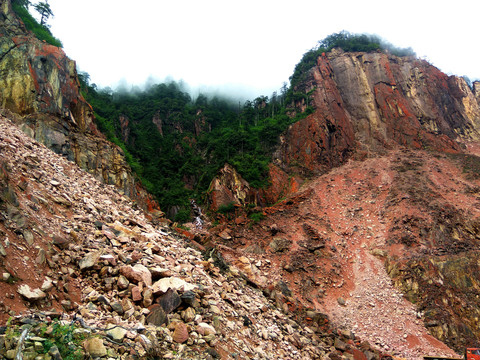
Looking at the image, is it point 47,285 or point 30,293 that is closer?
point 30,293

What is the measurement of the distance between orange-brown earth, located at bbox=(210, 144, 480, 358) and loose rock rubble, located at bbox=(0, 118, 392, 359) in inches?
288

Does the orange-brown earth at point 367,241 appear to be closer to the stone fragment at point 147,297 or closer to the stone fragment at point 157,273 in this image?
the stone fragment at point 157,273

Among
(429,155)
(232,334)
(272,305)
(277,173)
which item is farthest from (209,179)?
(429,155)

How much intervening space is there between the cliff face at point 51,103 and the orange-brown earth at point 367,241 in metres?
11.1

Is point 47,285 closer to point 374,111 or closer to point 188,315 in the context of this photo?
point 188,315

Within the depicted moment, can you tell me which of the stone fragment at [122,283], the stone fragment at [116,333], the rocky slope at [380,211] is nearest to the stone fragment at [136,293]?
the stone fragment at [122,283]

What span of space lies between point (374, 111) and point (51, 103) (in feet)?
141

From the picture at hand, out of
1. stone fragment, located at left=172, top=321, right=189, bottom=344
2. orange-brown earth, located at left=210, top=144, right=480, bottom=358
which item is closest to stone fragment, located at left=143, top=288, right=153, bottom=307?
stone fragment, located at left=172, top=321, right=189, bottom=344

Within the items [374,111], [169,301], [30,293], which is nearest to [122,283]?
[169,301]

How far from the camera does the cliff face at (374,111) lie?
122 ft

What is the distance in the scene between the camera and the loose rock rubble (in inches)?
192

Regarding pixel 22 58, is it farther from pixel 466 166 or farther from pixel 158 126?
pixel 466 166

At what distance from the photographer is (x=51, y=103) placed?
19750 mm

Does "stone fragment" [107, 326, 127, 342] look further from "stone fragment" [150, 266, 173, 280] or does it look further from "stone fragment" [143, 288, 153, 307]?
"stone fragment" [150, 266, 173, 280]
